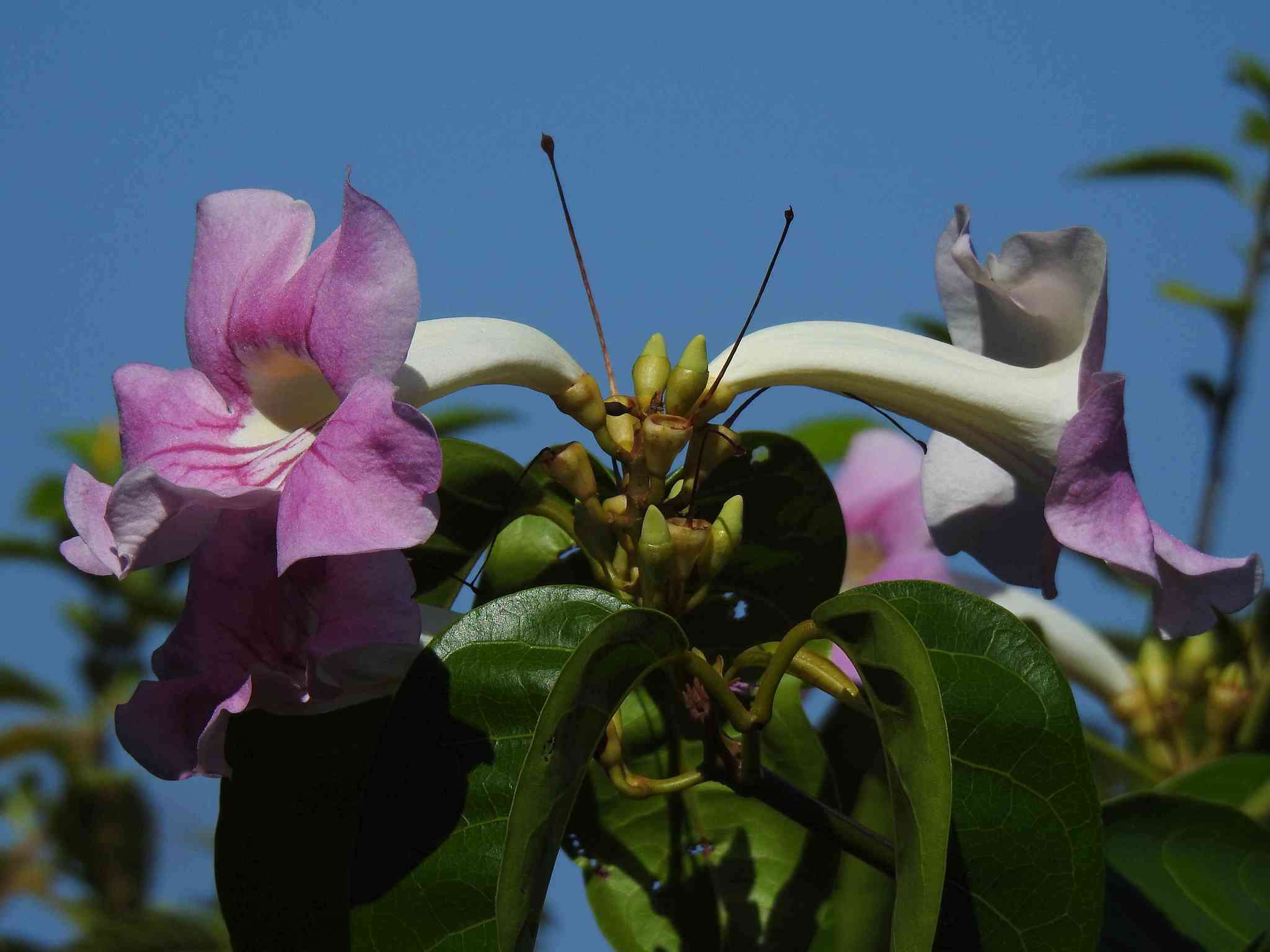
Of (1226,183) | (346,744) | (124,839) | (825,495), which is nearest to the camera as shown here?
(346,744)

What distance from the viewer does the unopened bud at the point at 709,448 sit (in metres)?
1.32

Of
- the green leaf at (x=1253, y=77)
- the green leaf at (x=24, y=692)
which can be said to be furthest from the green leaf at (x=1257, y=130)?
the green leaf at (x=24, y=692)

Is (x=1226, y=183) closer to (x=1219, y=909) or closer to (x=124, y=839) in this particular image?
(x=1219, y=909)

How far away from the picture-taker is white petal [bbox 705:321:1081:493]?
137cm

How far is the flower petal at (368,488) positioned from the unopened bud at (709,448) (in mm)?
384

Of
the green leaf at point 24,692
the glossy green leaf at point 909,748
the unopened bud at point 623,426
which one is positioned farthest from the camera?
the green leaf at point 24,692

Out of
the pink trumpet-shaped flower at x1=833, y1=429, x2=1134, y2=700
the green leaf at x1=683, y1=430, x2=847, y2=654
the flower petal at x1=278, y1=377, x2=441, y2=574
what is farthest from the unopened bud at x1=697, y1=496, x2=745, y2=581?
the pink trumpet-shaped flower at x1=833, y1=429, x2=1134, y2=700

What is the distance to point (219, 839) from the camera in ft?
4.24

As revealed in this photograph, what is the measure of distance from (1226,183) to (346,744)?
4.06m

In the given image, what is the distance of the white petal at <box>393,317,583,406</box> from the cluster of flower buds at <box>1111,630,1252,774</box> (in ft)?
5.62

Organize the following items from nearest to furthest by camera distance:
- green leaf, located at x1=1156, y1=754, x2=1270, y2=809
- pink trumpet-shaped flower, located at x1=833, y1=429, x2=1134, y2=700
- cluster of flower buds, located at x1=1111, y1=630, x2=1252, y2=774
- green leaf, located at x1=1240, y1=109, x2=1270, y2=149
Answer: green leaf, located at x1=1156, y1=754, x2=1270, y2=809 → pink trumpet-shaped flower, located at x1=833, y1=429, x2=1134, y2=700 → cluster of flower buds, located at x1=1111, y1=630, x2=1252, y2=774 → green leaf, located at x1=1240, y1=109, x2=1270, y2=149

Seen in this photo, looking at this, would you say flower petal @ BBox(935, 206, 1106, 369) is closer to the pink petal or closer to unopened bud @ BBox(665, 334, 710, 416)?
unopened bud @ BBox(665, 334, 710, 416)

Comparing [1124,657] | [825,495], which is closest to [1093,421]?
[825,495]

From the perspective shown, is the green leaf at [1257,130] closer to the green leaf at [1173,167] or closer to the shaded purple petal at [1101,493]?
the green leaf at [1173,167]
